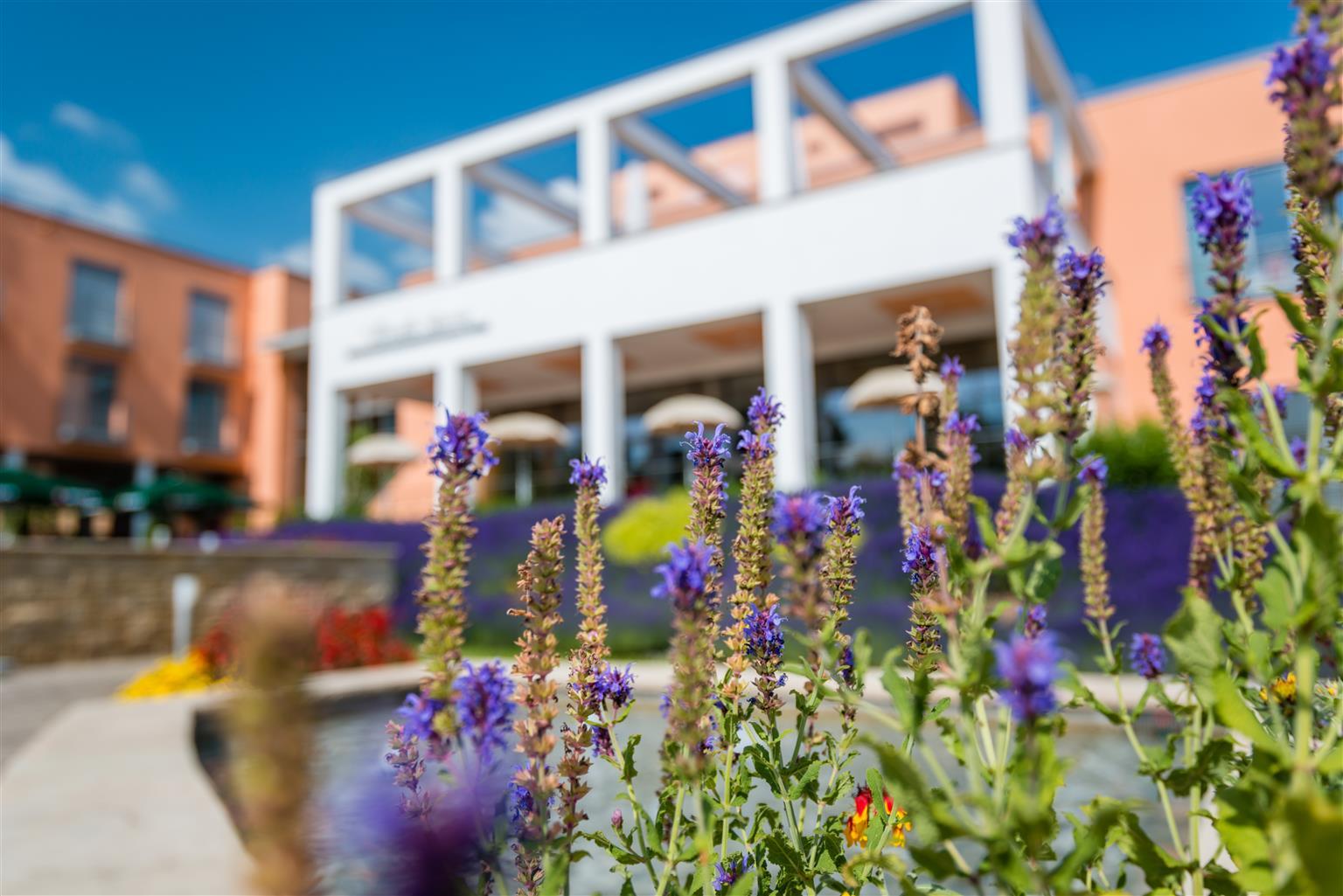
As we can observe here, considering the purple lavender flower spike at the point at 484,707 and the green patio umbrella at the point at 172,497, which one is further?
the green patio umbrella at the point at 172,497

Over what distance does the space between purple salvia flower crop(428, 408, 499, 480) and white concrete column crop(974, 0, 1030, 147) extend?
1230 centimetres

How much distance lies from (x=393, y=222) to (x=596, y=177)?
712 cm

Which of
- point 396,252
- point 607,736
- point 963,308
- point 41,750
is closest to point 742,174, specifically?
point 396,252

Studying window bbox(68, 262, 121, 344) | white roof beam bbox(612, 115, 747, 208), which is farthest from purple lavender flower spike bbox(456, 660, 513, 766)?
window bbox(68, 262, 121, 344)

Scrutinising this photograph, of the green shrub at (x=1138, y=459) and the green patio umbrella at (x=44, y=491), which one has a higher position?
the green patio umbrella at (x=44, y=491)

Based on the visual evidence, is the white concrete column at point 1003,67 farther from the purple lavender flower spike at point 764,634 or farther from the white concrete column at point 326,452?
the white concrete column at point 326,452

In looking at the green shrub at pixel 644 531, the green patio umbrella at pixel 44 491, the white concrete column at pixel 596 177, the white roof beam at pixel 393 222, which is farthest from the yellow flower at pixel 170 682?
the white roof beam at pixel 393 222

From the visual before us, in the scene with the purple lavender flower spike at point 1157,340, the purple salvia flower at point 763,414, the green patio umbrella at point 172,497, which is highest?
the green patio umbrella at point 172,497

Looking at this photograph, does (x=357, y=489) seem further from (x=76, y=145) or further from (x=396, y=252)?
(x=76, y=145)

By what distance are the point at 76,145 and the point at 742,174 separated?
18.8 meters

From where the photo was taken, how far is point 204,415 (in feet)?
89.7

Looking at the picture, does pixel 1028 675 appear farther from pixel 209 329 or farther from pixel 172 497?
pixel 209 329

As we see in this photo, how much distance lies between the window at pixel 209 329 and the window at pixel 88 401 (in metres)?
2.61

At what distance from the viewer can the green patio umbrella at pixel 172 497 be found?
64.2 feet
